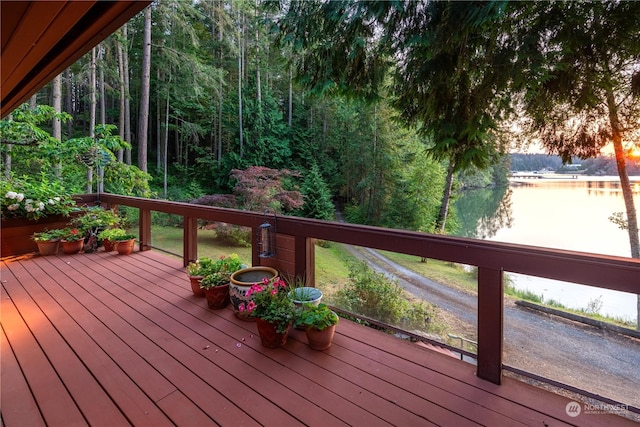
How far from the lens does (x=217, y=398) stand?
1.61 meters

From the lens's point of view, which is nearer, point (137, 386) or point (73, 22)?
point (73, 22)

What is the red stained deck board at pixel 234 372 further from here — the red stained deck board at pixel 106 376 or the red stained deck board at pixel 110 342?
the red stained deck board at pixel 106 376

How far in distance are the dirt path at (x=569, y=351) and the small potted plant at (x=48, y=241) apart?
6.00 metres

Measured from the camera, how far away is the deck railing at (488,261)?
4.55ft

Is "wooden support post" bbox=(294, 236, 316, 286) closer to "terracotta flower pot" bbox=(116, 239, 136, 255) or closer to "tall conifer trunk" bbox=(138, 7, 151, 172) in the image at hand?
"terracotta flower pot" bbox=(116, 239, 136, 255)

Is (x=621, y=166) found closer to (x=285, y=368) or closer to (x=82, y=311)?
(x=285, y=368)

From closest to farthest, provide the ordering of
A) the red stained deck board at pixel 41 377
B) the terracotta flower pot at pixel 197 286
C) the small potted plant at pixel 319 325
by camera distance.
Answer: the red stained deck board at pixel 41 377, the small potted plant at pixel 319 325, the terracotta flower pot at pixel 197 286

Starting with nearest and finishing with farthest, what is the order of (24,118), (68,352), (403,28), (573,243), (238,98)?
(68,352)
(403,28)
(24,118)
(573,243)
(238,98)

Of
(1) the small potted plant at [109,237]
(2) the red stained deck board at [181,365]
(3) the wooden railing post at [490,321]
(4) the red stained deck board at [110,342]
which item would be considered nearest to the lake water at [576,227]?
(3) the wooden railing post at [490,321]

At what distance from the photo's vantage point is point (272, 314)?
→ 2096 mm

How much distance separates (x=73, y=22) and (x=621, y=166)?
18.7 feet

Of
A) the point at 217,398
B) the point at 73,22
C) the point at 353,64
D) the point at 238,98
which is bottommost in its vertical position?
the point at 217,398

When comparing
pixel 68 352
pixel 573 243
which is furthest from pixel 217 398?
pixel 573 243

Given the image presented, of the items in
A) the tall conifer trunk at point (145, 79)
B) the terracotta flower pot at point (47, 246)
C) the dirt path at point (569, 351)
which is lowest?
the dirt path at point (569, 351)
